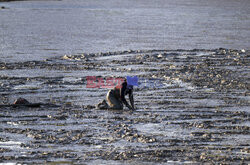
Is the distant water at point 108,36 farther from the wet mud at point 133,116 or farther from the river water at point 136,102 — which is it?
the wet mud at point 133,116

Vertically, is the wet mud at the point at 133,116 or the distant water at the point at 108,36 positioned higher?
the distant water at the point at 108,36

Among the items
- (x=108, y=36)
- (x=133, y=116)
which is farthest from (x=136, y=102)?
(x=108, y=36)

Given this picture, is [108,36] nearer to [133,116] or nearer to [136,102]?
[136,102]

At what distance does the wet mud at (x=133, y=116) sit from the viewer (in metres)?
11.2

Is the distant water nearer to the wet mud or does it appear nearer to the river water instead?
the river water

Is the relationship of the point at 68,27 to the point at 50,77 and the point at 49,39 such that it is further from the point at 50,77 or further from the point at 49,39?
the point at 50,77

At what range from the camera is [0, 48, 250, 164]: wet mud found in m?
11.2

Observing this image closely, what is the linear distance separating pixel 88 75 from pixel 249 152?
35.3 ft

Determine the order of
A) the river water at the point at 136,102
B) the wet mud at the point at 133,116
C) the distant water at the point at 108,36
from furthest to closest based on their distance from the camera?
1. the distant water at the point at 108,36
2. the river water at the point at 136,102
3. the wet mud at the point at 133,116

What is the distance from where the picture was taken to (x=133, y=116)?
1459cm

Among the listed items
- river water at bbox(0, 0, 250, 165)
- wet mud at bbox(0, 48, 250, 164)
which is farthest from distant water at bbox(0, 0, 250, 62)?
wet mud at bbox(0, 48, 250, 164)

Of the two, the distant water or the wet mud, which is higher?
the distant water

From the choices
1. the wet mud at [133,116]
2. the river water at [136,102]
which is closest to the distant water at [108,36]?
the river water at [136,102]

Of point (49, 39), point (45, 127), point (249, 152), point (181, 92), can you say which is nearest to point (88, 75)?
point (181, 92)
